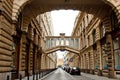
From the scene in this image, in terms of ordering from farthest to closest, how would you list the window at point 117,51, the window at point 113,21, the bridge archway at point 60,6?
1. the bridge archway at point 60,6
2. the window at point 113,21
3. the window at point 117,51

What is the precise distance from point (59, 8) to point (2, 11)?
44.6 feet

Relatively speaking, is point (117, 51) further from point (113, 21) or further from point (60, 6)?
point (60, 6)

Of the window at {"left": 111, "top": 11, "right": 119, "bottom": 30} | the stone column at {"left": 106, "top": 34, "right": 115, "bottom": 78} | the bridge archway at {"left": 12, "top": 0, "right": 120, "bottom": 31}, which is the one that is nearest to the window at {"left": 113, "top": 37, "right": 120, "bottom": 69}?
the stone column at {"left": 106, "top": 34, "right": 115, "bottom": 78}

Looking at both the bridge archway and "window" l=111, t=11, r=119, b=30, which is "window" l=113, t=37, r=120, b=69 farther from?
the bridge archway

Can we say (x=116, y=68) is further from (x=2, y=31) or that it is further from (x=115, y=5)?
(x=2, y=31)

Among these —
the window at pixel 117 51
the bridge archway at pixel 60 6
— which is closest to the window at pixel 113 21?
the bridge archway at pixel 60 6

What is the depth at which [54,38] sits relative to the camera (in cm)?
6456

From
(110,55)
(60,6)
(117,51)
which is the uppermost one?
(60,6)

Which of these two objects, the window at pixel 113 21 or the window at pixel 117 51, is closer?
the window at pixel 117 51

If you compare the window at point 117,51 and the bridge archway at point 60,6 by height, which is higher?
the bridge archway at point 60,6

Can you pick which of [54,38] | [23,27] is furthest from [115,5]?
[54,38]

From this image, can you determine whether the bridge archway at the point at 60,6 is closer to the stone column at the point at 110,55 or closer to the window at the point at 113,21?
the window at the point at 113,21

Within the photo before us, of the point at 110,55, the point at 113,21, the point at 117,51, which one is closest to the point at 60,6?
the point at 113,21

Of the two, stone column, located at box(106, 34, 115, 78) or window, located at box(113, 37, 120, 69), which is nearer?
window, located at box(113, 37, 120, 69)
